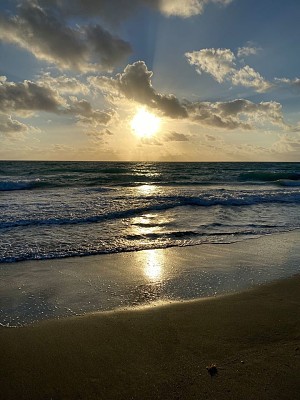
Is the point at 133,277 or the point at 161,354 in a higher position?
the point at 161,354

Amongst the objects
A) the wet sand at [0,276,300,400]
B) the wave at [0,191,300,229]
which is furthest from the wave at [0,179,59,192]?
the wet sand at [0,276,300,400]

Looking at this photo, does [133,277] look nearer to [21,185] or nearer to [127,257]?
[127,257]

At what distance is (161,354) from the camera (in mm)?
3393

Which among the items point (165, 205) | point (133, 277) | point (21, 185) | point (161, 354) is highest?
point (161, 354)

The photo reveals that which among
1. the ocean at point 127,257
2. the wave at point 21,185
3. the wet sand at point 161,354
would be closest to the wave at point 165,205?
the ocean at point 127,257

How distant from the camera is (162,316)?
430 centimetres

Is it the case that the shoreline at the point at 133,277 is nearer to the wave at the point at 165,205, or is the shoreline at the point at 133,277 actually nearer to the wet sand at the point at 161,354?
the wet sand at the point at 161,354

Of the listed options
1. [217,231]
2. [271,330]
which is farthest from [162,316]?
[217,231]

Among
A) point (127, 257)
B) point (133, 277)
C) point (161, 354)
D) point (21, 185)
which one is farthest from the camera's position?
point (21, 185)

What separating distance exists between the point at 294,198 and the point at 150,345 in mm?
18763

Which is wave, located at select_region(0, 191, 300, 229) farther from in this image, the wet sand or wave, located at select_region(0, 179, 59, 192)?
wave, located at select_region(0, 179, 59, 192)

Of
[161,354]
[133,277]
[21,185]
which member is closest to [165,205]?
[133,277]

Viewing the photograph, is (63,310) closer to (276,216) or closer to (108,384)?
(108,384)

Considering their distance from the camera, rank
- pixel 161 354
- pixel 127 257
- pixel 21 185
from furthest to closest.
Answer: pixel 21 185, pixel 127 257, pixel 161 354
